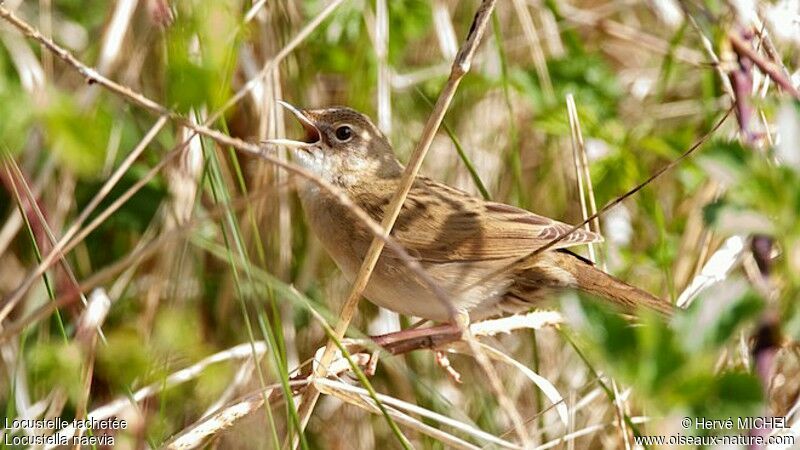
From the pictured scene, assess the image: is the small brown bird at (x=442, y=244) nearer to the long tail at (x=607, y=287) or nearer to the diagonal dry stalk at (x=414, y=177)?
the long tail at (x=607, y=287)

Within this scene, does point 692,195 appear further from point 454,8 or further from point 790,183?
point 790,183

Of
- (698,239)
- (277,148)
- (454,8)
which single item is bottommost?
(698,239)

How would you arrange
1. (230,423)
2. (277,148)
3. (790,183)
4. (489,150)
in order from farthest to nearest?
Answer: (489,150), (277,148), (230,423), (790,183)

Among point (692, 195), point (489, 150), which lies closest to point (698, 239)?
point (692, 195)

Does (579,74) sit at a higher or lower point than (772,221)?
higher

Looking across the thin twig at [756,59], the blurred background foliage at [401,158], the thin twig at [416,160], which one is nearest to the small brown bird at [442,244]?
the blurred background foliage at [401,158]

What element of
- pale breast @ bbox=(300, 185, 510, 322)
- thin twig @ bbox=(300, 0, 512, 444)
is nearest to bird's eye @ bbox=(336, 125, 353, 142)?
pale breast @ bbox=(300, 185, 510, 322)
